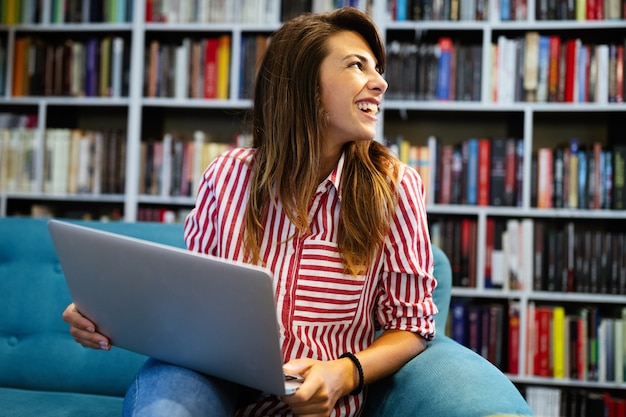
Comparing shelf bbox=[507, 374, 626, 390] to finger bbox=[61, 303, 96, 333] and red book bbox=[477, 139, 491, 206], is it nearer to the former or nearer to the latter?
red book bbox=[477, 139, 491, 206]

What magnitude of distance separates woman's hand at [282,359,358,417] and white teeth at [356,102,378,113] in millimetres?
462

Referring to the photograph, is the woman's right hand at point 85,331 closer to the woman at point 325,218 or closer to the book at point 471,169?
the woman at point 325,218

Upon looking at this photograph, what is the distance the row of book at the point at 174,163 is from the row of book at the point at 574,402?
156cm

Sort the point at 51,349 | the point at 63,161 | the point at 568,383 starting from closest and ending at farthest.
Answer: the point at 51,349, the point at 568,383, the point at 63,161

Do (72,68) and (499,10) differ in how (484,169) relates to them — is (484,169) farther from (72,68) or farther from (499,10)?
(72,68)

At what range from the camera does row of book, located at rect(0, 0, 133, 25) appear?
290cm

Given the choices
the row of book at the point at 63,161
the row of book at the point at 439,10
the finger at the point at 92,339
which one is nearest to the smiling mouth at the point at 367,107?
the finger at the point at 92,339

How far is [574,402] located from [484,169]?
0.96m

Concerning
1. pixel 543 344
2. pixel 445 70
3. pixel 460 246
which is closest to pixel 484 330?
pixel 543 344

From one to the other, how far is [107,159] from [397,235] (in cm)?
202

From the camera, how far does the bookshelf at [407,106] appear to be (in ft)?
8.65

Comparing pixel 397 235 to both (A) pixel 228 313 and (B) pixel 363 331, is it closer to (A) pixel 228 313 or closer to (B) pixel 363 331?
(B) pixel 363 331

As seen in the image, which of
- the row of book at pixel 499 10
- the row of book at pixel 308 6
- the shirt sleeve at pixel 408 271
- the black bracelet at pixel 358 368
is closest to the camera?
the black bracelet at pixel 358 368

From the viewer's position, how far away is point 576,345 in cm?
257
